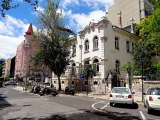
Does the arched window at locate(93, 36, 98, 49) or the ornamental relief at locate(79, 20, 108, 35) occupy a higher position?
the ornamental relief at locate(79, 20, 108, 35)

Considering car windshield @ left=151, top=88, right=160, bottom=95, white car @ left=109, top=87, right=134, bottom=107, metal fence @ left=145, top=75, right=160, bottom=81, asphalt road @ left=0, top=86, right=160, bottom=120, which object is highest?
metal fence @ left=145, top=75, right=160, bottom=81

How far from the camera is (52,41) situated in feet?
78.7

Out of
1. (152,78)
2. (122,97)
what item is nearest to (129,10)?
(152,78)

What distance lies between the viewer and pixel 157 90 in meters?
8.66

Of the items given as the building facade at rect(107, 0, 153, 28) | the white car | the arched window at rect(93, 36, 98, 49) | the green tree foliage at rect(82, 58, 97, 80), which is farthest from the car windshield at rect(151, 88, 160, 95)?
the building facade at rect(107, 0, 153, 28)

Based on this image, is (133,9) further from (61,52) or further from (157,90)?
(157,90)

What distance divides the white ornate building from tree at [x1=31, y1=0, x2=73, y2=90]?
3.43 m

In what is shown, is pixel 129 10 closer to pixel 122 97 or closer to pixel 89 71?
pixel 89 71

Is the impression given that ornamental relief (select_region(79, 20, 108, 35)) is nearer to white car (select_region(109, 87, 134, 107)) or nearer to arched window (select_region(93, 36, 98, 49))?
arched window (select_region(93, 36, 98, 49))

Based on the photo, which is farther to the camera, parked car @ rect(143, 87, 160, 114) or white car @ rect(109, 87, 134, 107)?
white car @ rect(109, 87, 134, 107)

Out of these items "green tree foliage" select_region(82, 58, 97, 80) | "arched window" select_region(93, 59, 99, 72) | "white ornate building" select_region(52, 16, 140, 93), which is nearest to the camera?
"green tree foliage" select_region(82, 58, 97, 80)

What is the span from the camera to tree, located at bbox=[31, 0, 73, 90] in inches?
930

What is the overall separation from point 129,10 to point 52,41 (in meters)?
25.6

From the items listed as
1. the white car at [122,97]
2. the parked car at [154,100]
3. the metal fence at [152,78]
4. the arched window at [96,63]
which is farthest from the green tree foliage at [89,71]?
the parked car at [154,100]
